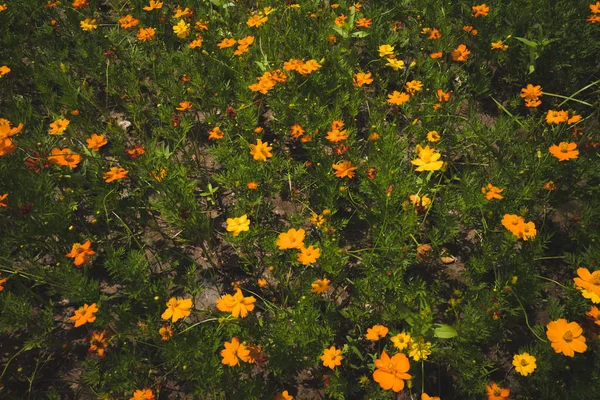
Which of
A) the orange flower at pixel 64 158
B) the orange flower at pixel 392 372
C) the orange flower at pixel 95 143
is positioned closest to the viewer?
the orange flower at pixel 392 372

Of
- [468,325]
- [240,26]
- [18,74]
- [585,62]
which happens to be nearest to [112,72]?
[18,74]

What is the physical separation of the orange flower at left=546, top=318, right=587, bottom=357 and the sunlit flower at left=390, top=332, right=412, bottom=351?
62 centimetres

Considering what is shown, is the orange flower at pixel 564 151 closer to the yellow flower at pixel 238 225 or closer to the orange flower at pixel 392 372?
the orange flower at pixel 392 372

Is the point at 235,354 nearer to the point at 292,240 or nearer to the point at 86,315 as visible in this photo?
the point at 292,240

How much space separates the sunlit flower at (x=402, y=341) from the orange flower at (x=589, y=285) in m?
0.85

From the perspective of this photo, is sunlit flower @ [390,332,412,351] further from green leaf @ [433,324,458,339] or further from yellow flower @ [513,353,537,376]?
yellow flower @ [513,353,537,376]

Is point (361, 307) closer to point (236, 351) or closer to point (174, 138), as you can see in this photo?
point (236, 351)

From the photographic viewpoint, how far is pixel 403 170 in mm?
2775

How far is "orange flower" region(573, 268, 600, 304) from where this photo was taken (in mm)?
1809

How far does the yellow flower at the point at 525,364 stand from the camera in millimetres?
1818

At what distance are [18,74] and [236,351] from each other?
3.69 meters

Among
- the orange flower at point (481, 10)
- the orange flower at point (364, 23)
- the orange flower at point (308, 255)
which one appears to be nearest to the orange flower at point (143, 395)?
the orange flower at point (308, 255)

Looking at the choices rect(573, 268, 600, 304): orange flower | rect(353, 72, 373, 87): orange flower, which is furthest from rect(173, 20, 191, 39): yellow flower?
Result: rect(573, 268, 600, 304): orange flower

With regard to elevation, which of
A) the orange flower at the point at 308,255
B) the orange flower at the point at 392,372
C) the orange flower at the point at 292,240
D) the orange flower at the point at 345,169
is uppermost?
the orange flower at the point at 345,169
